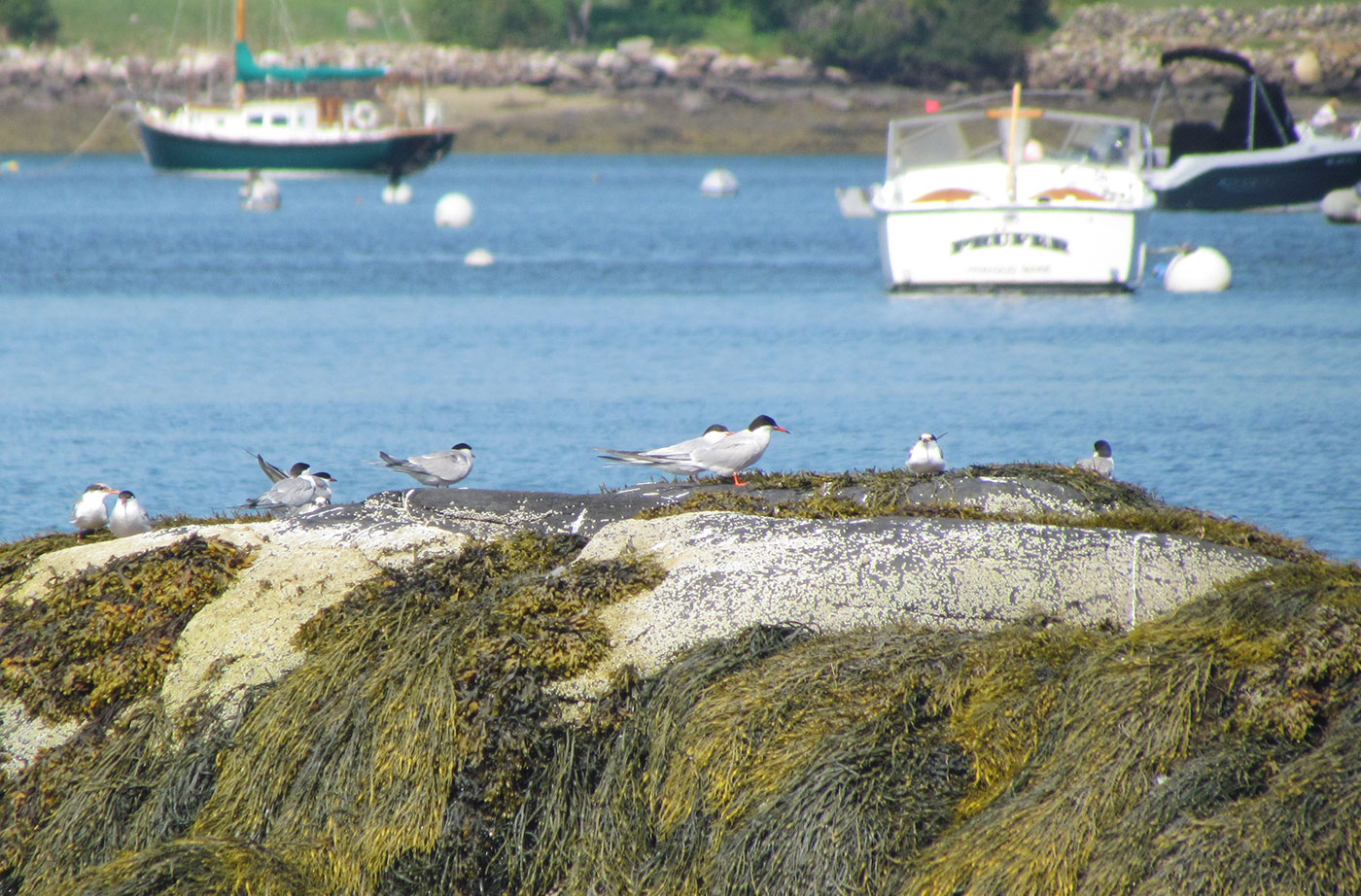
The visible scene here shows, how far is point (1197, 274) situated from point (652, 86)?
58.1m

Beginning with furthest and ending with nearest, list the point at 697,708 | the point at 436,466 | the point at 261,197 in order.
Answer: the point at 261,197 < the point at 436,466 < the point at 697,708

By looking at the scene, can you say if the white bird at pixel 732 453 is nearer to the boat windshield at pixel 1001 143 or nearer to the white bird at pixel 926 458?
the white bird at pixel 926 458

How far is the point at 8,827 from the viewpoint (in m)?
5.74

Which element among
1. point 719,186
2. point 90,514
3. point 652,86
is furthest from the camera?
point 652,86

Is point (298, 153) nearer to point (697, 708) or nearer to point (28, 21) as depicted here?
point (28, 21)

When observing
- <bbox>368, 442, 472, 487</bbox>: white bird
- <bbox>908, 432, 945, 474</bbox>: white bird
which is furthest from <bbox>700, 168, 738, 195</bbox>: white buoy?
<bbox>368, 442, 472, 487</bbox>: white bird

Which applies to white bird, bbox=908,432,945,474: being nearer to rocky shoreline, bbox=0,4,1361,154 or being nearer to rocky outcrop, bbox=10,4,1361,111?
rocky outcrop, bbox=10,4,1361,111

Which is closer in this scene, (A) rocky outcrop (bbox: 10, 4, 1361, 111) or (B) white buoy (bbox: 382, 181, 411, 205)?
(B) white buoy (bbox: 382, 181, 411, 205)

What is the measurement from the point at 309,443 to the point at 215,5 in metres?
81.5

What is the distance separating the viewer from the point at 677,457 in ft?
27.1

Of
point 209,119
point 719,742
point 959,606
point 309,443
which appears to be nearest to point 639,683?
point 719,742

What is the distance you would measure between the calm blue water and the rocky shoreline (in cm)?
4308

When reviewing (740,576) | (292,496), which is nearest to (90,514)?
(292,496)

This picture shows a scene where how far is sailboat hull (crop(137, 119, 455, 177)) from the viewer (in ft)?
220
